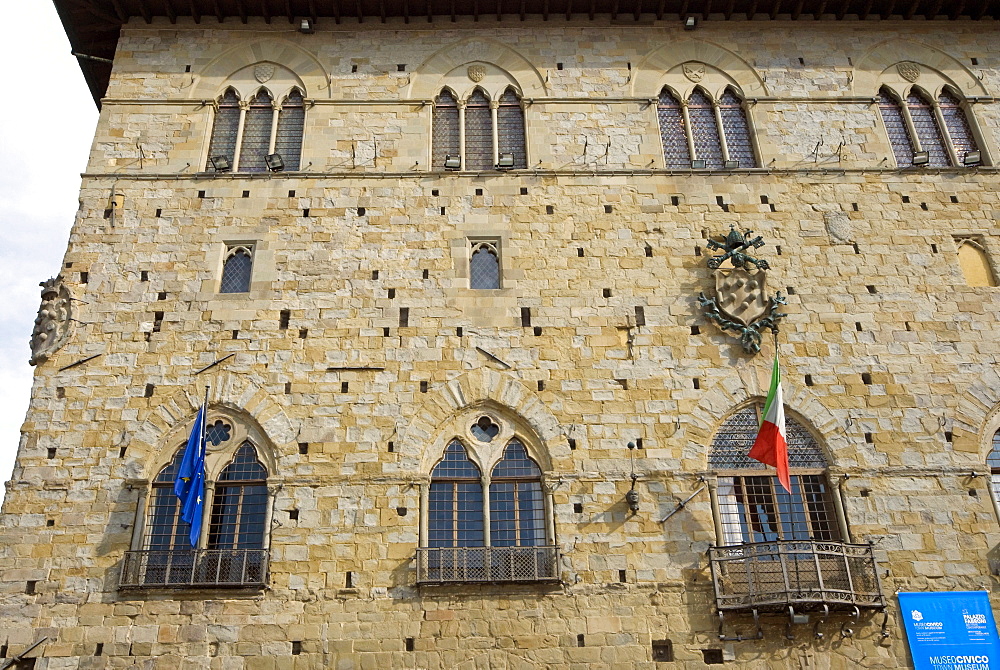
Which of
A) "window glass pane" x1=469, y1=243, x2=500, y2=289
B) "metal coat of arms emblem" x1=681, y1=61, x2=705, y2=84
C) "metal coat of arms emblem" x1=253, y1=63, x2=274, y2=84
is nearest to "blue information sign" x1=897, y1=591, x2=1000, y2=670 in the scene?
"window glass pane" x1=469, y1=243, x2=500, y2=289

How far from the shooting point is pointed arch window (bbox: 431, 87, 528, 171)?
15.1 metres

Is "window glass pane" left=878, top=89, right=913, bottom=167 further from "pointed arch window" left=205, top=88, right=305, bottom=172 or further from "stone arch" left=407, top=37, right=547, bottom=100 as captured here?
"pointed arch window" left=205, top=88, right=305, bottom=172

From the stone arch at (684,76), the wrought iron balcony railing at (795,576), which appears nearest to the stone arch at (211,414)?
the wrought iron balcony railing at (795,576)

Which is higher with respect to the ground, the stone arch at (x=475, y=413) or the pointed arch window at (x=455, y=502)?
the stone arch at (x=475, y=413)

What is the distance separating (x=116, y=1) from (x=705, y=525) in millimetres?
13360

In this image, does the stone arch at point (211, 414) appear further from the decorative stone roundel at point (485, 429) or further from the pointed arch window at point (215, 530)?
the decorative stone roundel at point (485, 429)

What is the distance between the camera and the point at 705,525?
39.1 ft

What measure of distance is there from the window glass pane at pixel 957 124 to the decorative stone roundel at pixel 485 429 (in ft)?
31.3

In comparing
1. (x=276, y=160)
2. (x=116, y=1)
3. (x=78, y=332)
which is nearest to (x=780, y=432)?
(x=276, y=160)

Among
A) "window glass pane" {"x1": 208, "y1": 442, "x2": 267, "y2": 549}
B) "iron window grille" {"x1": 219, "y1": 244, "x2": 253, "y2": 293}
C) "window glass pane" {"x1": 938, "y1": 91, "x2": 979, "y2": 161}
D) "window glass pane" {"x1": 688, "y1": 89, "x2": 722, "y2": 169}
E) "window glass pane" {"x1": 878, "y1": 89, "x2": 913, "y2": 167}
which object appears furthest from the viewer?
"window glass pane" {"x1": 938, "y1": 91, "x2": 979, "y2": 161}

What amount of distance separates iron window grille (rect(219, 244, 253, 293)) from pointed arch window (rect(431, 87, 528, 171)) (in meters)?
3.46

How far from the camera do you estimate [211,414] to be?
1265cm

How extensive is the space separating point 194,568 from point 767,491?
7.71m

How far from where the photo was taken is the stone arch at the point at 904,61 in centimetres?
1606
